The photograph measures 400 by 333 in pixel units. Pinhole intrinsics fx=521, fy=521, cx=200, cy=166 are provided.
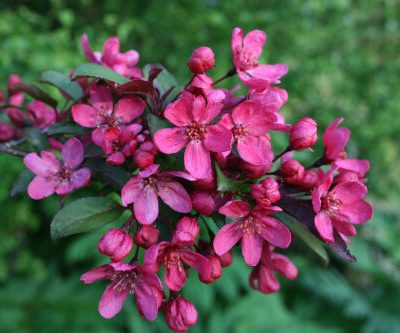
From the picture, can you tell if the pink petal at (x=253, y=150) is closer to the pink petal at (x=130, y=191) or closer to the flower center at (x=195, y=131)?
the flower center at (x=195, y=131)

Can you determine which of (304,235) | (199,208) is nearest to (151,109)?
(199,208)

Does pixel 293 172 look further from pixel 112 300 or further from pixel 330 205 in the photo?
pixel 112 300

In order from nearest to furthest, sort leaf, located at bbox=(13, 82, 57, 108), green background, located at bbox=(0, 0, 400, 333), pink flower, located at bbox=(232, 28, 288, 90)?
pink flower, located at bbox=(232, 28, 288, 90), leaf, located at bbox=(13, 82, 57, 108), green background, located at bbox=(0, 0, 400, 333)

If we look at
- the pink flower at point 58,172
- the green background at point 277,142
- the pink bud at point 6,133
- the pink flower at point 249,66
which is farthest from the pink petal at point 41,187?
the green background at point 277,142

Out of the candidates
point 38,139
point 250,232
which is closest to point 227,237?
point 250,232

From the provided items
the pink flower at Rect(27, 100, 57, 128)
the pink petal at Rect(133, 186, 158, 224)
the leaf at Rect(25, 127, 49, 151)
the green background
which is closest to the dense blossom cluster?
the pink petal at Rect(133, 186, 158, 224)

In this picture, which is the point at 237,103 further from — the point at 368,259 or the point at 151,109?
the point at 368,259

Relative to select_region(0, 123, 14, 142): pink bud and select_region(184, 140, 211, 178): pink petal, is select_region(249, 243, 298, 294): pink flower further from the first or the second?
select_region(0, 123, 14, 142): pink bud
